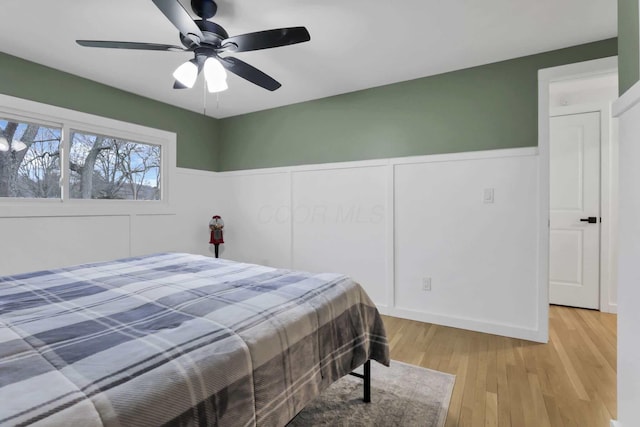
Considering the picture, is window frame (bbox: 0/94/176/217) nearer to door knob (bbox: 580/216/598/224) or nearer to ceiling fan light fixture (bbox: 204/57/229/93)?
ceiling fan light fixture (bbox: 204/57/229/93)

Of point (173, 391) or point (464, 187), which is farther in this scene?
point (464, 187)

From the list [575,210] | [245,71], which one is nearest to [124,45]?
[245,71]

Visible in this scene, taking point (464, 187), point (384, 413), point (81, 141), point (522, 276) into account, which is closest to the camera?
point (384, 413)

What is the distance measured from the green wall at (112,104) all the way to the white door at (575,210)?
13.4 feet

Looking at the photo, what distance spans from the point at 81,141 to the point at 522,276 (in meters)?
4.18

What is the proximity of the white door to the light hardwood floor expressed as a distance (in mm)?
353

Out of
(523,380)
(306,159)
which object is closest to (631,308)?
(523,380)

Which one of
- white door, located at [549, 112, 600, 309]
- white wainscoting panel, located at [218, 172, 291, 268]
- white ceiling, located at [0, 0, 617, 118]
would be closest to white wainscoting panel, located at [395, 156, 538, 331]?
white ceiling, located at [0, 0, 617, 118]

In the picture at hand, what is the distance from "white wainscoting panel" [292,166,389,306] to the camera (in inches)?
123

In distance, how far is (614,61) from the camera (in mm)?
2219

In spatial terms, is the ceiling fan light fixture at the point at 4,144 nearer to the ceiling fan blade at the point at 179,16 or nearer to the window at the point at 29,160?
the window at the point at 29,160

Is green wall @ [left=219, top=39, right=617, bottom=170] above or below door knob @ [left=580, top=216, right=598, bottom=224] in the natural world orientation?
above

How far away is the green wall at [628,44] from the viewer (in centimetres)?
119

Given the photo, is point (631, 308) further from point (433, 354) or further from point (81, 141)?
point (81, 141)
